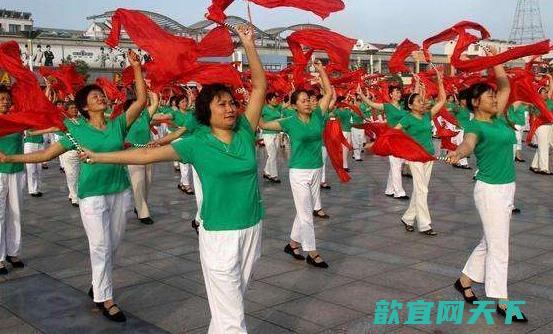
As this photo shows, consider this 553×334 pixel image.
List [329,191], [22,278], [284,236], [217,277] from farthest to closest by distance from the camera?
[329,191]
[284,236]
[22,278]
[217,277]

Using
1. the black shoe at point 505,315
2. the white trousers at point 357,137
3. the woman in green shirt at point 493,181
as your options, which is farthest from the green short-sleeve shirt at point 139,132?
the white trousers at point 357,137

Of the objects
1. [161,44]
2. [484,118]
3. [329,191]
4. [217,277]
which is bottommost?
[329,191]

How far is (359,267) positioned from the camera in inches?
246

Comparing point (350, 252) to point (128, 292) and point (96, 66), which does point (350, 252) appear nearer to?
point (128, 292)

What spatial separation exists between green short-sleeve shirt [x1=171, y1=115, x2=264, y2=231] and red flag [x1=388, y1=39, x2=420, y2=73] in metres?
6.06

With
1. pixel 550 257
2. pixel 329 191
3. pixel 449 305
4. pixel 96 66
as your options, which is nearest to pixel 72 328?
pixel 449 305

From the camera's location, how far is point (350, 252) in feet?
22.7

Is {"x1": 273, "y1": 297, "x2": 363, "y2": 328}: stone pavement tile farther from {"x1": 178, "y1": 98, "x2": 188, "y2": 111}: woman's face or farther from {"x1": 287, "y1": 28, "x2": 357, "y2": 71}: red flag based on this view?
{"x1": 178, "y1": 98, "x2": 188, "y2": 111}: woman's face

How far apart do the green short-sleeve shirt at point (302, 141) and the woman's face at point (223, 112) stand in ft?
9.44

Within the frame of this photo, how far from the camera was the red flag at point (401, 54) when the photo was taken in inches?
353

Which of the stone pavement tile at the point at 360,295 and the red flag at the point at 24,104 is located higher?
the red flag at the point at 24,104

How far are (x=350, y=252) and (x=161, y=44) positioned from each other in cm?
346

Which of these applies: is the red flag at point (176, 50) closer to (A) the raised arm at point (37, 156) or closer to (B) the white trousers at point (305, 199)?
(A) the raised arm at point (37, 156)

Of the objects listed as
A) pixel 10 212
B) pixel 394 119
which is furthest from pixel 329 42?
pixel 394 119
